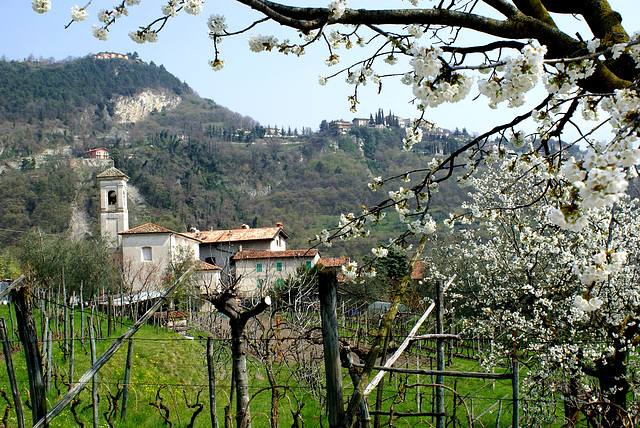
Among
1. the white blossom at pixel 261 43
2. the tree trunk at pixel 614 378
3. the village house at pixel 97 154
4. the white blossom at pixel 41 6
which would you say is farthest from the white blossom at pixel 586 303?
the village house at pixel 97 154

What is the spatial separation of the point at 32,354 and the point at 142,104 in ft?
589

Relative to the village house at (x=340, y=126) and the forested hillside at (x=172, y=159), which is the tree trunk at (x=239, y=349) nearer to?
the forested hillside at (x=172, y=159)

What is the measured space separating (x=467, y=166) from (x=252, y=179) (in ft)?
345

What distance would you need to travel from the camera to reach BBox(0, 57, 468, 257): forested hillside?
72.4 m

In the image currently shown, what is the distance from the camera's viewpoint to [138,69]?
184 m

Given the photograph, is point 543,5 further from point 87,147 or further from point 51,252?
point 87,147

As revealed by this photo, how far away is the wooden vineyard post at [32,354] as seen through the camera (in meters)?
4.48

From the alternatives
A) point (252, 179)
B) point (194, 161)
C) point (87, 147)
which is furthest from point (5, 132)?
point (252, 179)

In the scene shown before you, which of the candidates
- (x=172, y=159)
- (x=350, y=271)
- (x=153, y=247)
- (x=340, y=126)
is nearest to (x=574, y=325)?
(x=350, y=271)

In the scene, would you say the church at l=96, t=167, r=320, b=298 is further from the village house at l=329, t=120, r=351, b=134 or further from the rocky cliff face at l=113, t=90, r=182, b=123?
the rocky cliff face at l=113, t=90, r=182, b=123

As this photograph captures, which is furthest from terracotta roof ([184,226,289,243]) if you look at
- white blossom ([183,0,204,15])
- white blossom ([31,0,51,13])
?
white blossom ([183,0,204,15])

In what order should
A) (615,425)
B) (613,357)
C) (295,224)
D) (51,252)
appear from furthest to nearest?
(295,224), (51,252), (613,357), (615,425)

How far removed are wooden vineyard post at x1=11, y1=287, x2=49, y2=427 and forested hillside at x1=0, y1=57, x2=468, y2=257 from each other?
3906 cm

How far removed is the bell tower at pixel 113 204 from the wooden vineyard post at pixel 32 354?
3369 cm
